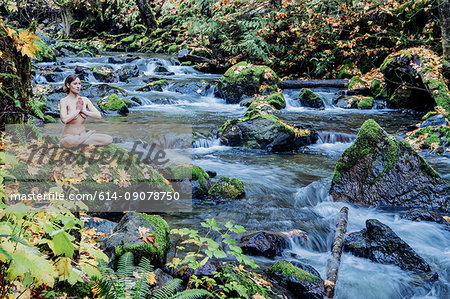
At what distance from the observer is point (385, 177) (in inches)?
255

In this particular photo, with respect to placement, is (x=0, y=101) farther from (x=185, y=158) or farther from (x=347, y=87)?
(x=347, y=87)

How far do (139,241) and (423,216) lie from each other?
4.98 metres

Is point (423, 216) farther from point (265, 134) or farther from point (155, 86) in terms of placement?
point (155, 86)

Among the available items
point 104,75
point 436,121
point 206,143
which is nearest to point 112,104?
point 206,143

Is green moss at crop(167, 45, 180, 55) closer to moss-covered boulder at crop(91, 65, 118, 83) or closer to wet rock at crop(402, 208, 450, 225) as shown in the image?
moss-covered boulder at crop(91, 65, 118, 83)

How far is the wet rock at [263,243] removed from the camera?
468 cm

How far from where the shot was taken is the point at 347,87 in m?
16.3

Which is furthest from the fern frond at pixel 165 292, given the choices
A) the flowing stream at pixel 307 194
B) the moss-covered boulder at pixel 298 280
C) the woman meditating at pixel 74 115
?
the woman meditating at pixel 74 115

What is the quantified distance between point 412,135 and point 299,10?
11.3 meters

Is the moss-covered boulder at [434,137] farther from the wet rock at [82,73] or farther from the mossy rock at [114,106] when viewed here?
the wet rock at [82,73]

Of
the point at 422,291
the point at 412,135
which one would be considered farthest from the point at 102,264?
the point at 412,135

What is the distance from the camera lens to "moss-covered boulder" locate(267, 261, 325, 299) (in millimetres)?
3730

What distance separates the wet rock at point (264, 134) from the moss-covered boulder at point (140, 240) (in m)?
6.37

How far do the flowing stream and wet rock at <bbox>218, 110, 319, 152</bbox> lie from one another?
1.05 feet
